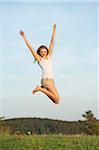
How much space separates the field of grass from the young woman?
88 cm

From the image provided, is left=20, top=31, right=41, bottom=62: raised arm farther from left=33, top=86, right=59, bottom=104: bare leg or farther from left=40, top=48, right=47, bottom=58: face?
left=33, top=86, right=59, bottom=104: bare leg

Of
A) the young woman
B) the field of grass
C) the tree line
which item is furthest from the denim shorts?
the field of grass

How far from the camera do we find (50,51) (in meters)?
7.32

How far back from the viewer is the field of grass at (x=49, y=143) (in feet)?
19.3

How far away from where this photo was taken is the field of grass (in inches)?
232

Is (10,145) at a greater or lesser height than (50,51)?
lesser

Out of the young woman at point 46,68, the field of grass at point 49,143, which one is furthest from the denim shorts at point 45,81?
the field of grass at point 49,143

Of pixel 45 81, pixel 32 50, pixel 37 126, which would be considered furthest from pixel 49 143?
pixel 37 126

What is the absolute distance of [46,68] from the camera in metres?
7.31

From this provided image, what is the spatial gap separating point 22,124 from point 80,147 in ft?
7.94

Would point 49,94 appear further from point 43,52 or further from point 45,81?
point 43,52

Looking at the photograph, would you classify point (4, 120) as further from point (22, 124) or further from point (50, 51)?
point (50, 51)

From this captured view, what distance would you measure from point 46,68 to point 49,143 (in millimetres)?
1599

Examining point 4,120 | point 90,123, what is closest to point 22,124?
point 4,120
